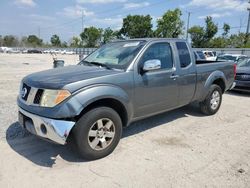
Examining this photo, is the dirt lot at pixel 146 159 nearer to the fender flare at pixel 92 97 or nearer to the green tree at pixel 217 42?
the fender flare at pixel 92 97

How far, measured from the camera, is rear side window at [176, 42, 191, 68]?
521 cm

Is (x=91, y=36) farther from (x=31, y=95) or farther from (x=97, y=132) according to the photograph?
(x=97, y=132)

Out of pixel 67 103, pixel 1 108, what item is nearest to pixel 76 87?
pixel 67 103

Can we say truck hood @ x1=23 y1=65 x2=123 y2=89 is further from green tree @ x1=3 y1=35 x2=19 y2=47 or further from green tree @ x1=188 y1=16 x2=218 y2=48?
green tree @ x1=3 y1=35 x2=19 y2=47

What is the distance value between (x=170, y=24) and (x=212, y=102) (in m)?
51.2

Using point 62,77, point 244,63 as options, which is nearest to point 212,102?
point 62,77

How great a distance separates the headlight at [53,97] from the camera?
3371mm

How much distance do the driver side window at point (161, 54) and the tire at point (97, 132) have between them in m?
1.21

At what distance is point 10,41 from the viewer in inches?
4040

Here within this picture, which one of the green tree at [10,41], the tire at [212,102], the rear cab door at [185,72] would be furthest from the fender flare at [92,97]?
the green tree at [10,41]

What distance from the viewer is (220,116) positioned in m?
6.22

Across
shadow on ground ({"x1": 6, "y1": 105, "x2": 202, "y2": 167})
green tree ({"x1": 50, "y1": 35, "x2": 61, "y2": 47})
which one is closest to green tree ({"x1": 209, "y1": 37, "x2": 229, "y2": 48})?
shadow on ground ({"x1": 6, "y1": 105, "x2": 202, "y2": 167})

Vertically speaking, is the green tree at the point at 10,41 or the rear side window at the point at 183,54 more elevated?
the green tree at the point at 10,41

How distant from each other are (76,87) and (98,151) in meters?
1.06
